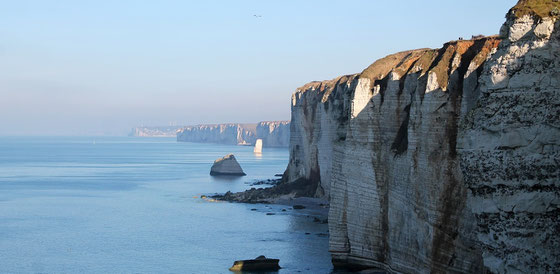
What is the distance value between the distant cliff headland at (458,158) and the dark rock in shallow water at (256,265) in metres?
4.32

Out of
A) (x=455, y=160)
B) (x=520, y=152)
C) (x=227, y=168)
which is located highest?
(x=520, y=152)

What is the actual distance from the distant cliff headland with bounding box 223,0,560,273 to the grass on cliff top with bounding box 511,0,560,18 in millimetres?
36

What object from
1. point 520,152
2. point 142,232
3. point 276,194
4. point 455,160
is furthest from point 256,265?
point 276,194

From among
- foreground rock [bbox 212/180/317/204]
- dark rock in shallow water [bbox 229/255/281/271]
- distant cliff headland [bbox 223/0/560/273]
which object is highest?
distant cliff headland [bbox 223/0/560/273]

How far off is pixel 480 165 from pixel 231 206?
180 feet

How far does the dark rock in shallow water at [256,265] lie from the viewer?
40438 mm

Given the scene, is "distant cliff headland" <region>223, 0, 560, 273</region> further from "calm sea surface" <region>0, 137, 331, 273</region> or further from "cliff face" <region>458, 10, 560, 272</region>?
"calm sea surface" <region>0, 137, 331, 273</region>

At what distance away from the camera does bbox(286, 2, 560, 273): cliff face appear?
18531 mm

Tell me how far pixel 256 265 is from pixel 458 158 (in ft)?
52.8

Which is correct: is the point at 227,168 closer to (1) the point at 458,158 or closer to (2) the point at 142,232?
(2) the point at 142,232

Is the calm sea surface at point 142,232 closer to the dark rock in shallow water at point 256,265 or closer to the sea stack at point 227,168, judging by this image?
the dark rock in shallow water at point 256,265

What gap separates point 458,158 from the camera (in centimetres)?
2800

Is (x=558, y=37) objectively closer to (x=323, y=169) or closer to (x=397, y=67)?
(x=397, y=67)

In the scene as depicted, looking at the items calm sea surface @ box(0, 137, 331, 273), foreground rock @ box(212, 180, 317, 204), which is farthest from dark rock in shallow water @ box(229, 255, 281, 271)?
foreground rock @ box(212, 180, 317, 204)
